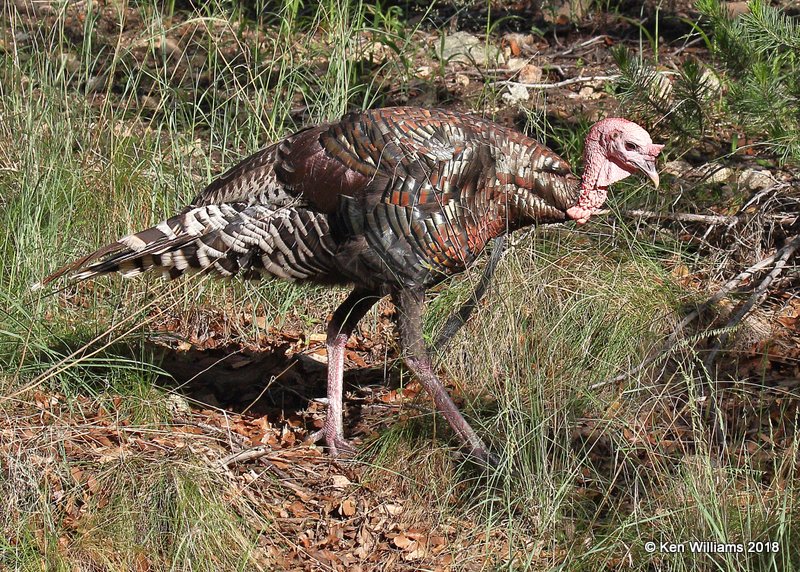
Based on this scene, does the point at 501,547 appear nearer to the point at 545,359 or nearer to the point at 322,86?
the point at 545,359

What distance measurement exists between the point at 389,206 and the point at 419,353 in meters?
0.63

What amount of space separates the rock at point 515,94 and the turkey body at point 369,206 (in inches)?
86.3

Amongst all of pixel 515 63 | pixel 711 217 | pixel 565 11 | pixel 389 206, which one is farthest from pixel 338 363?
pixel 565 11

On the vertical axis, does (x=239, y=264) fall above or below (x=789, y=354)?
above

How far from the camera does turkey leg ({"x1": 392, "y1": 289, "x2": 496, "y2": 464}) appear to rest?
163 inches

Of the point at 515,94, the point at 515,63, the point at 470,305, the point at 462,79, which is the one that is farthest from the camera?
the point at 515,63

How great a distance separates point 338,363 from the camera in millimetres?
4680

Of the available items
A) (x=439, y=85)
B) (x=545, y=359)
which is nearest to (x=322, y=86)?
(x=439, y=85)

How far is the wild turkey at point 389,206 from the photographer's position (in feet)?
13.6

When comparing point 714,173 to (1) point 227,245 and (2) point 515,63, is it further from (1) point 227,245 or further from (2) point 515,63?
(1) point 227,245

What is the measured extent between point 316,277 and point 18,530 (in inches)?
63.0

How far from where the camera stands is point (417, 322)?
14.0 feet

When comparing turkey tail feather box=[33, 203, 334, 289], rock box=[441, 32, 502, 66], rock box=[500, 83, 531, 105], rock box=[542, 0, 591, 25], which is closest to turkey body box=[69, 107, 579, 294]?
turkey tail feather box=[33, 203, 334, 289]

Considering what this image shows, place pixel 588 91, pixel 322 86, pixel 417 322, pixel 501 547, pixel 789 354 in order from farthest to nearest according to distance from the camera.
→ pixel 588 91 → pixel 322 86 → pixel 789 354 → pixel 417 322 → pixel 501 547
